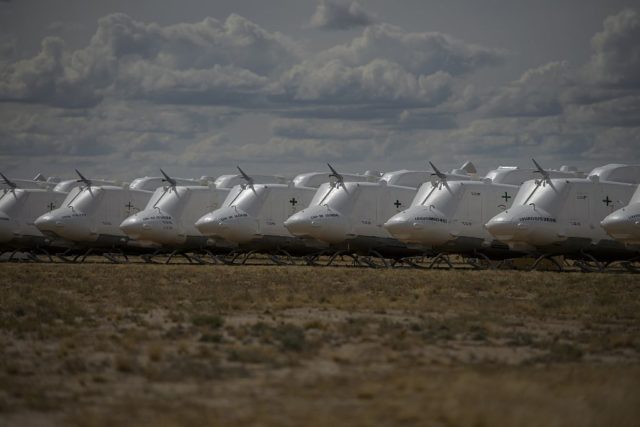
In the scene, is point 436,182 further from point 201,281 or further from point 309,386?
point 309,386

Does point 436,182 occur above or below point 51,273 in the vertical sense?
above

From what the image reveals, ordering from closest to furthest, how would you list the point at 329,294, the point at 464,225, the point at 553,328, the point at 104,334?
the point at 104,334 → the point at 553,328 → the point at 329,294 → the point at 464,225

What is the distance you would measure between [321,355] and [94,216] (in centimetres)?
3366

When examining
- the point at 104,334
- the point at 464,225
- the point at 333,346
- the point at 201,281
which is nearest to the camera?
the point at 333,346

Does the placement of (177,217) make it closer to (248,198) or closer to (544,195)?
(248,198)

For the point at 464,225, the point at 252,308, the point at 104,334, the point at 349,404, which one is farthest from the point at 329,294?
the point at 349,404

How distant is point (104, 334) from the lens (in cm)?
1908

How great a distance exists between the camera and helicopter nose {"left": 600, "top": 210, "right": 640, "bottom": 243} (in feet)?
115

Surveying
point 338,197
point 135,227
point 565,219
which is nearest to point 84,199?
point 135,227

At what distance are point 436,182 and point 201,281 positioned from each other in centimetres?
1220

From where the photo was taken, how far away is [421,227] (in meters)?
39.2

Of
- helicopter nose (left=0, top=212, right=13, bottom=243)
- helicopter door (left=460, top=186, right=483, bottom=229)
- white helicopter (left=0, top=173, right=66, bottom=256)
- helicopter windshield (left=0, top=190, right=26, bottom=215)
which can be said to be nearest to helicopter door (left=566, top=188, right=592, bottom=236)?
helicopter door (left=460, top=186, right=483, bottom=229)

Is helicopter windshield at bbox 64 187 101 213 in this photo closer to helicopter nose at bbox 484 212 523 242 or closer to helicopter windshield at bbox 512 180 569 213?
helicopter nose at bbox 484 212 523 242

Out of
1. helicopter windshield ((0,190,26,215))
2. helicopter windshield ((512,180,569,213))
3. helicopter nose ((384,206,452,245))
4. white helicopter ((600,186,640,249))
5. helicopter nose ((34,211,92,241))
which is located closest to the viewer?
white helicopter ((600,186,640,249))
